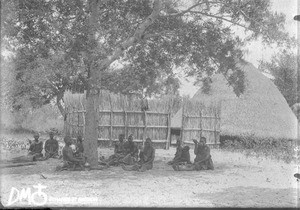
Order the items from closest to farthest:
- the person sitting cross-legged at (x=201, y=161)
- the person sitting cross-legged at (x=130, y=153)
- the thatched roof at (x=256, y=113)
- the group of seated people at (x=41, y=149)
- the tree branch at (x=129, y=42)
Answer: the tree branch at (x=129, y=42) < the person sitting cross-legged at (x=201, y=161) < the person sitting cross-legged at (x=130, y=153) < the group of seated people at (x=41, y=149) < the thatched roof at (x=256, y=113)

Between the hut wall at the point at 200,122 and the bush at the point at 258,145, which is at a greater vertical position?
the hut wall at the point at 200,122

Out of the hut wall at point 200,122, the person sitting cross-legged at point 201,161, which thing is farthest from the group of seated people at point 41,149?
the hut wall at point 200,122

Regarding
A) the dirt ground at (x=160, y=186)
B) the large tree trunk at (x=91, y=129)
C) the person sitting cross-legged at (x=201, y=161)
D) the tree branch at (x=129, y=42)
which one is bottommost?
the dirt ground at (x=160, y=186)

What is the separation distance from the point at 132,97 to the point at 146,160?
6531 mm

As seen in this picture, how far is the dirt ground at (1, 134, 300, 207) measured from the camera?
749cm

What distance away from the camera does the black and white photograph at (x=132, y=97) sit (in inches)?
331

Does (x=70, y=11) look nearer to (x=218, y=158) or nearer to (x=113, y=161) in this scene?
(x=113, y=161)

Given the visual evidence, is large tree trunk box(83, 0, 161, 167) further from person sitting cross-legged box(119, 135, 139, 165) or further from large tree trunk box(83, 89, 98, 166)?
person sitting cross-legged box(119, 135, 139, 165)

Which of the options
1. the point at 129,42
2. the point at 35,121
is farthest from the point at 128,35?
the point at 35,121

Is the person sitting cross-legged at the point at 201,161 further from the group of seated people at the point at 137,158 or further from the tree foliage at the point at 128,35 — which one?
the tree foliage at the point at 128,35

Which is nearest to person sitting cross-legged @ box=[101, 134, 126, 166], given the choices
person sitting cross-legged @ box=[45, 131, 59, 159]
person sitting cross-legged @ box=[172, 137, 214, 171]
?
person sitting cross-legged @ box=[172, 137, 214, 171]

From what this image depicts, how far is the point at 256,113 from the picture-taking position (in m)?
20.4

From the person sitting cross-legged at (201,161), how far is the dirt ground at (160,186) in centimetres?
26

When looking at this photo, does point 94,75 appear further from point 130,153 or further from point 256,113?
point 256,113
